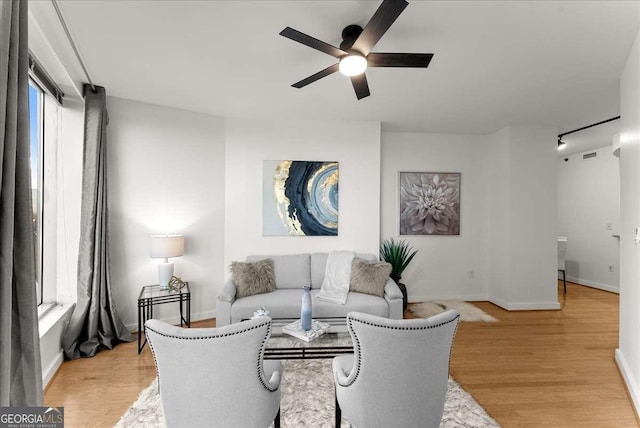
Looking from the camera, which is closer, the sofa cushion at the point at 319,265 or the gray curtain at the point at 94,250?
the gray curtain at the point at 94,250

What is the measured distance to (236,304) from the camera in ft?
10.3

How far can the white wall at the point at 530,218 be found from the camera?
14.5 feet

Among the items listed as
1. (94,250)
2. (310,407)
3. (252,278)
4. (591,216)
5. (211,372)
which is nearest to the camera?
(211,372)

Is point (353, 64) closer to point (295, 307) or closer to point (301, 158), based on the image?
point (301, 158)

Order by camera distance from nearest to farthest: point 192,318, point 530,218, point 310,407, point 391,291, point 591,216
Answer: point 310,407, point 391,291, point 192,318, point 530,218, point 591,216

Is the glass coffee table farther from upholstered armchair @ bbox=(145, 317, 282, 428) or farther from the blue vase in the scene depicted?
upholstered armchair @ bbox=(145, 317, 282, 428)

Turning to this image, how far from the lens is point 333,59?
2.62 metres

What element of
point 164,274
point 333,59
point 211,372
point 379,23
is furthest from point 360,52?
point 164,274

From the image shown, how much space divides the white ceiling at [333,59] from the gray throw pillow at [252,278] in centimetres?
195

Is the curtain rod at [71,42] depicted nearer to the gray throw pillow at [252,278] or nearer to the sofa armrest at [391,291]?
the gray throw pillow at [252,278]

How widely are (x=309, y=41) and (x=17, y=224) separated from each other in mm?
1706

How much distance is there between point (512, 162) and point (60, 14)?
207 inches

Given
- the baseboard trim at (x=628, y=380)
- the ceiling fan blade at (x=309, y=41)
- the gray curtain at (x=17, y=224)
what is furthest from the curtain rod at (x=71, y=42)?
the baseboard trim at (x=628, y=380)

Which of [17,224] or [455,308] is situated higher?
[17,224]
